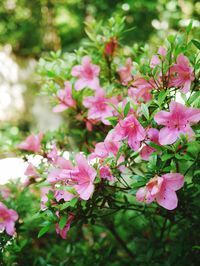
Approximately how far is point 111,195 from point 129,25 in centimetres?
375

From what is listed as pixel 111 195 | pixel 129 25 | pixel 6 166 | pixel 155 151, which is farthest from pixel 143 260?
pixel 129 25

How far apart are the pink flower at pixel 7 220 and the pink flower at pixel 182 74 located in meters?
→ 0.86

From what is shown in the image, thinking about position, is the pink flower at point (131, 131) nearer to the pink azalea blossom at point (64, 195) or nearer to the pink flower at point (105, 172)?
the pink flower at point (105, 172)

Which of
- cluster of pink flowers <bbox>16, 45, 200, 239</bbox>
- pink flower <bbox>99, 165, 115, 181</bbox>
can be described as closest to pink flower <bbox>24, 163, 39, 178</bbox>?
cluster of pink flowers <bbox>16, 45, 200, 239</bbox>

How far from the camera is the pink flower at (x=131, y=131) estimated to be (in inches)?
43.4

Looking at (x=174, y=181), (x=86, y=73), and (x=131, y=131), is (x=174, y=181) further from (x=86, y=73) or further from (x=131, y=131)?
(x=86, y=73)

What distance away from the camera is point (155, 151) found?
1174 mm

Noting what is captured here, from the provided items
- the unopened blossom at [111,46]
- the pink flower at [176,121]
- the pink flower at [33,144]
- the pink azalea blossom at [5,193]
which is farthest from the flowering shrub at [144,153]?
the pink azalea blossom at [5,193]

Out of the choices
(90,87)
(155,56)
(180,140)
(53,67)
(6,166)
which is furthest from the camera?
(6,166)

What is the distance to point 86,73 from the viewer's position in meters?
1.68

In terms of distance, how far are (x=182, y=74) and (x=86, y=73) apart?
0.59 m

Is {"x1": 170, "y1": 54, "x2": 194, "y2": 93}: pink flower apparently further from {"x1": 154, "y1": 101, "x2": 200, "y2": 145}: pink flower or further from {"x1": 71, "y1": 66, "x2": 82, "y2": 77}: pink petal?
{"x1": 71, "y1": 66, "x2": 82, "y2": 77}: pink petal

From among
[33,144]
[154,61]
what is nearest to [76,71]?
[33,144]

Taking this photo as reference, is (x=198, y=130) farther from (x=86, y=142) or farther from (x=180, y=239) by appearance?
(x=86, y=142)
